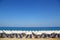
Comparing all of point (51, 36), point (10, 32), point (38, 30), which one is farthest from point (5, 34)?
point (51, 36)

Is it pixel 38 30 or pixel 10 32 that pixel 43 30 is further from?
A: pixel 10 32

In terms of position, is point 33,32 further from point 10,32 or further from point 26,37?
point 10,32

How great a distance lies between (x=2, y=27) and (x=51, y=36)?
1531 millimetres

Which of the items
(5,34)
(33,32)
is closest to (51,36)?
(33,32)

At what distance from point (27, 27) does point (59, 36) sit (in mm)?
1021

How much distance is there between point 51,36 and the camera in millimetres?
5973

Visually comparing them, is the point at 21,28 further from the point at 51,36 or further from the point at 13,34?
the point at 51,36

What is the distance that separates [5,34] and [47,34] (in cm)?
129

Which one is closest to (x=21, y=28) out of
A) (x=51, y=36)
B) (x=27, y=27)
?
(x=27, y=27)

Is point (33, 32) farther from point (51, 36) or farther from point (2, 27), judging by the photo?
point (2, 27)

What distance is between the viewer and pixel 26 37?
593 centimetres

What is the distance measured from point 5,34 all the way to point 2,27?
23 cm

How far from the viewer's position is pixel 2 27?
5988 mm

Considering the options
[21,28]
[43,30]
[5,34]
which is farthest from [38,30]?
[5,34]
